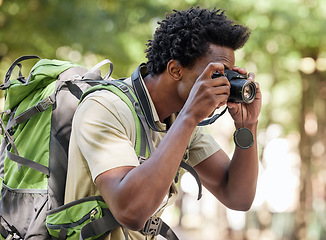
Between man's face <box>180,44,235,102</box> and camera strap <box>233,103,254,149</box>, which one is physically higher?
man's face <box>180,44,235,102</box>

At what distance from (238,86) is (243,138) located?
0.41 meters

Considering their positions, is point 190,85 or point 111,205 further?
point 190,85

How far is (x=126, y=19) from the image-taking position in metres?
9.12

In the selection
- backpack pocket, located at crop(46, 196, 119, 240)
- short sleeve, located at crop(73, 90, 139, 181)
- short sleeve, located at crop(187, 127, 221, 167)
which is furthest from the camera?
short sleeve, located at crop(187, 127, 221, 167)

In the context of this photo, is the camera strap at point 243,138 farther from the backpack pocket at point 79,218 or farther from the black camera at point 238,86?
the backpack pocket at point 79,218

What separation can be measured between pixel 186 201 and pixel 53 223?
59.2 feet

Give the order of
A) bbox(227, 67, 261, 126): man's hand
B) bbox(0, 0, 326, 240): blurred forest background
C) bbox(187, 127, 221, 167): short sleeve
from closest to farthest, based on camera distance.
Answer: bbox(227, 67, 261, 126): man's hand < bbox(187, 127, 221, 167): short sleeve < bbox(0, 0, 326, 240): blurred forest background

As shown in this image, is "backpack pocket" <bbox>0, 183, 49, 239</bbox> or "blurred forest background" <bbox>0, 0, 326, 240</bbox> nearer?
"backpack pocket" <bbox>0, 183, 49, 239</bbox>

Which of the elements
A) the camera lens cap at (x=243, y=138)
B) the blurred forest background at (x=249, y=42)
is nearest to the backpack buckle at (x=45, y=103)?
the camera lens cap at (x=243, y=138)

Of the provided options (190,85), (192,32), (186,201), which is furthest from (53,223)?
(186,201)

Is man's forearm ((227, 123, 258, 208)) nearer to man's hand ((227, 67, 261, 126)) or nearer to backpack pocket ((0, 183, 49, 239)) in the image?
man's hand ((227, 67, 261, 126))

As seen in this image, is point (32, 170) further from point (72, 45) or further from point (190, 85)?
point (72, 45)

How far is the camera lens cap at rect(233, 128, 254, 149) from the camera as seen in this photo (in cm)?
288

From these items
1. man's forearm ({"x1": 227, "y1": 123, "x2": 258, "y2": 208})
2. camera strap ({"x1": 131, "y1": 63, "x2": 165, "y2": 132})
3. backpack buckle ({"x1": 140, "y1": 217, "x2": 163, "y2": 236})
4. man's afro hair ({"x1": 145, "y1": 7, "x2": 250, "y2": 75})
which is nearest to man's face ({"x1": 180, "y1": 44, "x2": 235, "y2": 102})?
man's afro hair ({"x1": 145, "y1": 7, "x2": 250, "y2": 75})
